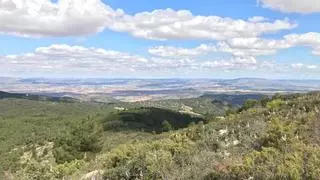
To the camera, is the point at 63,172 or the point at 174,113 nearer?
the point at 63,172

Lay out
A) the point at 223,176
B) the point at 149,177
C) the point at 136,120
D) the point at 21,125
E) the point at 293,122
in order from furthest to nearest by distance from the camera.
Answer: the point at 21,125
the point at 136,120
the point at 293,122
the point at 149,177
the point at 223,176

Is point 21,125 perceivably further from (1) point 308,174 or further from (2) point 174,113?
(1) point 308,174

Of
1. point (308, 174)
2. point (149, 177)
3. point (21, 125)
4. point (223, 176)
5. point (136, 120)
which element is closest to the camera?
point (308, 174)

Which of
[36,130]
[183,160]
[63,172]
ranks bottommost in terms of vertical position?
[36,130]

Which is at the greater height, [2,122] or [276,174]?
[276,174]

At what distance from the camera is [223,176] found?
16016mm

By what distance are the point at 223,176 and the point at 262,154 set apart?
1.85 m

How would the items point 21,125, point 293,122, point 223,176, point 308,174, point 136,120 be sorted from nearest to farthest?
point 308,174, point 223,176, point 293,122, point 136,120, point 21,125

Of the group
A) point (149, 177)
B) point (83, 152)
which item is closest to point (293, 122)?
point (149, 177)

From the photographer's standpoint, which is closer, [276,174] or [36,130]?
[276,174]

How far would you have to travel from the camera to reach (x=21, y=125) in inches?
6747

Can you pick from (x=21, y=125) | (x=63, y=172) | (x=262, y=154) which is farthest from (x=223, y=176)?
(x=21, y=125)

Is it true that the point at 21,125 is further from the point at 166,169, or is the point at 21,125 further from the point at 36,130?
the point at 166,169

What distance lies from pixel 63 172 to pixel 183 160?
896 centimetres
